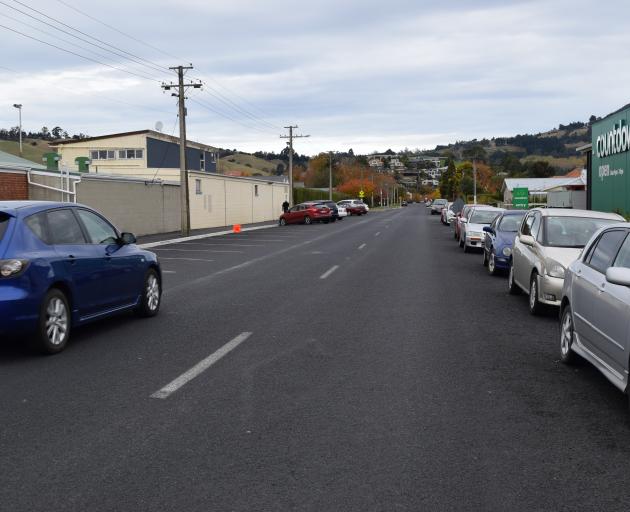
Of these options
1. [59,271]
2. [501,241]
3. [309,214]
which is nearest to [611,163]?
[501,241]

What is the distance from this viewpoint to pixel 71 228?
8.36 metres

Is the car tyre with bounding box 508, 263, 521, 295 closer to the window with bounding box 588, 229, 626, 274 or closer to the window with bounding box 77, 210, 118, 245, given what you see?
the window with bounding box 588, 229, 626, 274

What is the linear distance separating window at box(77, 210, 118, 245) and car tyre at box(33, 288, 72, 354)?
3.81 ft

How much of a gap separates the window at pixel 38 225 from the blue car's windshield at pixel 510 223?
11306 millimetres

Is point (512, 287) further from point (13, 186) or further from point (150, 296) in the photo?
point (13, 186)

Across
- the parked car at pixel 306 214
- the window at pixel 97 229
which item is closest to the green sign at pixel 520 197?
the parked car at pixel 306 214


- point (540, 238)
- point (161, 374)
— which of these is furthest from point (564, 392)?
point (540, 238)

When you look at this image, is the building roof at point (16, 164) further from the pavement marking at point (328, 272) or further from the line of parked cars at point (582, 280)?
the line of parked cars at point (582, 280)

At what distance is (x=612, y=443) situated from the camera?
4.84m

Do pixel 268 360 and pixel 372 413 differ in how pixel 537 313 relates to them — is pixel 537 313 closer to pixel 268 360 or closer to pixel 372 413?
pixel 268 360

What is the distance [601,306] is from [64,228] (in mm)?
5919

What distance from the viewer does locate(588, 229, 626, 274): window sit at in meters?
6.23

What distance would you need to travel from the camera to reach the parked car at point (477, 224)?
71.0 feet

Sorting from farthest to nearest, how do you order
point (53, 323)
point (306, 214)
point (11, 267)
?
point (306, 214) → point (53, 323) → point (11, 267)
